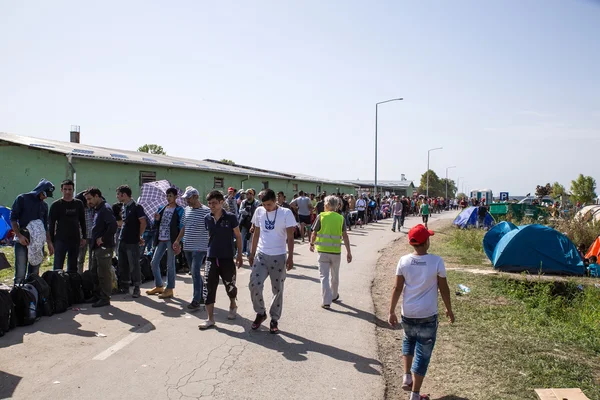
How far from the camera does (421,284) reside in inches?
181

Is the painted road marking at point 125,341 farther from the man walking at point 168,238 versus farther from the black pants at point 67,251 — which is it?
the black pants at point 67,251

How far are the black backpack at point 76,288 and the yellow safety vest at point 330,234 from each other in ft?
12.7

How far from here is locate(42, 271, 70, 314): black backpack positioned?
7.37 m

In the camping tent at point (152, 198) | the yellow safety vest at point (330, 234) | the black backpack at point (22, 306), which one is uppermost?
the camping tent at point (152, 198)

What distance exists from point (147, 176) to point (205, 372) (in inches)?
636

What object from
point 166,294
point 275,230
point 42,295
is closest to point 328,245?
point 275,230

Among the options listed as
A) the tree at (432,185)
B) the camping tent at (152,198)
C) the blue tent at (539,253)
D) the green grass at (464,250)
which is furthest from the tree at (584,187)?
the camping tent at (152,198)

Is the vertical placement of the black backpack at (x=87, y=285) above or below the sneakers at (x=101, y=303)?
above

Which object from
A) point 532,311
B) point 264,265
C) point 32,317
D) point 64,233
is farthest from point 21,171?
point 532,311

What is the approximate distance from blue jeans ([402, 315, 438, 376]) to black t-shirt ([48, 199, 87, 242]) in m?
6.11

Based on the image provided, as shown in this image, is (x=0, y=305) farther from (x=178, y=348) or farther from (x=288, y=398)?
(x=288, y=398)

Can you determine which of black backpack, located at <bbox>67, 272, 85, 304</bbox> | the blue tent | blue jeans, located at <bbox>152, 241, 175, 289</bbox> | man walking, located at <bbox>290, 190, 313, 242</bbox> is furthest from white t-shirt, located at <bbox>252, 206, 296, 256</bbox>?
man walking, located at <bbox>290, 190, 313, 242</bbox>

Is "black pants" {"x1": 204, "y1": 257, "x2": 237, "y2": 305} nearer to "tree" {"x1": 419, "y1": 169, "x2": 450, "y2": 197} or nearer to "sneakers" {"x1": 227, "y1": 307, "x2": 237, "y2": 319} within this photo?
"sneakers" {"x1": 227, "y1": 307, "x2": 237, "y2": 319}

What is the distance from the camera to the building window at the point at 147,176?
19881 millimetres
